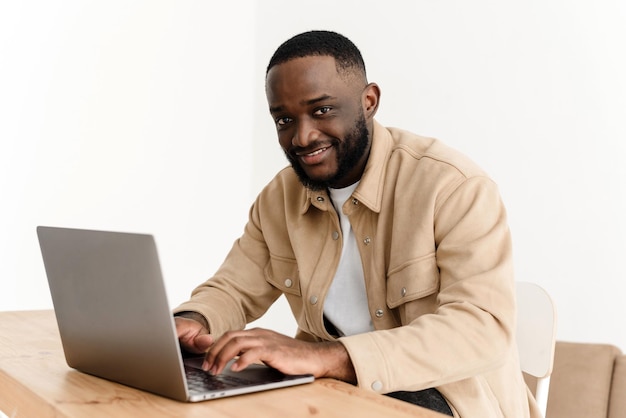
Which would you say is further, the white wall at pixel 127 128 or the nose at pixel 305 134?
the white wall at pixel 127 128

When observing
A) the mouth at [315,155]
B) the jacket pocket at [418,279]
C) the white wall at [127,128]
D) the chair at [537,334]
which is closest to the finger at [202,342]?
the jacket pocket at [418,279]

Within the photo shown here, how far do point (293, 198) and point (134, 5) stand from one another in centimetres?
226

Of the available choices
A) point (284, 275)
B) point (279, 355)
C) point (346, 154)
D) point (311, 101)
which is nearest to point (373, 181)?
point (346, 154)

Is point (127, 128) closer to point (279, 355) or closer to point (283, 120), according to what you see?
point (283, 120)

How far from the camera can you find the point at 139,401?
1036mm

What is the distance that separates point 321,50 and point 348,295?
0.52 m

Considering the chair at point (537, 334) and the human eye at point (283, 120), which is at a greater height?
the human eye at point (283, 120)

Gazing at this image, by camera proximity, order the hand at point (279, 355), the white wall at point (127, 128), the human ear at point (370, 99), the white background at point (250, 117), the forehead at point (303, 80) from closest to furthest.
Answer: the hand at point (279, 355)
the forehead at point (303, 80)
the human ear at point (370, 99)
the white background at point (250, 117)
the white wall at point (127, 128)

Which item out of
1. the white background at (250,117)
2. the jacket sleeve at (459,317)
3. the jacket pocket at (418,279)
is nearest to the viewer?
the jacket sleeve at (459,317)

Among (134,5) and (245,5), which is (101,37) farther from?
(245,5)

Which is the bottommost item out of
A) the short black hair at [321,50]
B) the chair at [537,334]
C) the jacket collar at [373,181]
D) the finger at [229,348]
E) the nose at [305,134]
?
the chair at [537,334]

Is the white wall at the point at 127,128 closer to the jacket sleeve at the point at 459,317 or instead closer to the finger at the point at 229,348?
the jacket sleeve at the point at 459,317

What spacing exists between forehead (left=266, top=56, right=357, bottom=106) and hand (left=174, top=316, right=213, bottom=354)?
50cm

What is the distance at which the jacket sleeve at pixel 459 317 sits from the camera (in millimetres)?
1265
